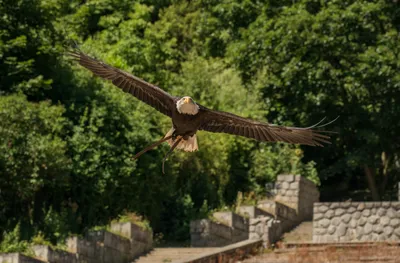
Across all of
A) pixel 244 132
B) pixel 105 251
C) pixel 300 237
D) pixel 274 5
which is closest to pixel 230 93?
pixel 274 5

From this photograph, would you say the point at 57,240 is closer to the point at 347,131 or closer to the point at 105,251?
the point at 105,251

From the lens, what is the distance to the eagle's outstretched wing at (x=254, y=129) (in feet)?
54.7

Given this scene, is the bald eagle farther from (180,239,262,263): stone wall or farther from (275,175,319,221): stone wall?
(275,175,319,221): stone wall

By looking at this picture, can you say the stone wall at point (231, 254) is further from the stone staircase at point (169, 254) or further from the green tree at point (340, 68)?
the green tree at point (340, 68)

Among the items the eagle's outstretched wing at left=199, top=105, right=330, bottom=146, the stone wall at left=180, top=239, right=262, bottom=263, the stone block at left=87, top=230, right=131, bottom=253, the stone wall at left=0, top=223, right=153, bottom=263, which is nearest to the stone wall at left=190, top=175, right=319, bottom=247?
the stone wall at left=180, top=239, right=262, bottom=263

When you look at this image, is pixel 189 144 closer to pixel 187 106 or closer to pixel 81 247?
pixel 187 106

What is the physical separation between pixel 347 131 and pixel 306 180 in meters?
2.24

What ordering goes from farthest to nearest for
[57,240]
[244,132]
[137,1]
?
1. [137,1]
2. [57,240]
3. [244,132]

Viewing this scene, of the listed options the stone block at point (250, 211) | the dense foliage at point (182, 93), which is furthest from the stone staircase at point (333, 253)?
the dense foliage at point (182, 93)

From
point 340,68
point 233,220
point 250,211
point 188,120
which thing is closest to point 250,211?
point 250,211

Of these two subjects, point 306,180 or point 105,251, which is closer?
point 105,251

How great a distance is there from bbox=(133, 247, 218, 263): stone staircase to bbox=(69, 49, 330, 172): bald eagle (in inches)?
261

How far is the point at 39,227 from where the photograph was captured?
75.0ft

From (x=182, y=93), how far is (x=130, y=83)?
1393 centimetres
